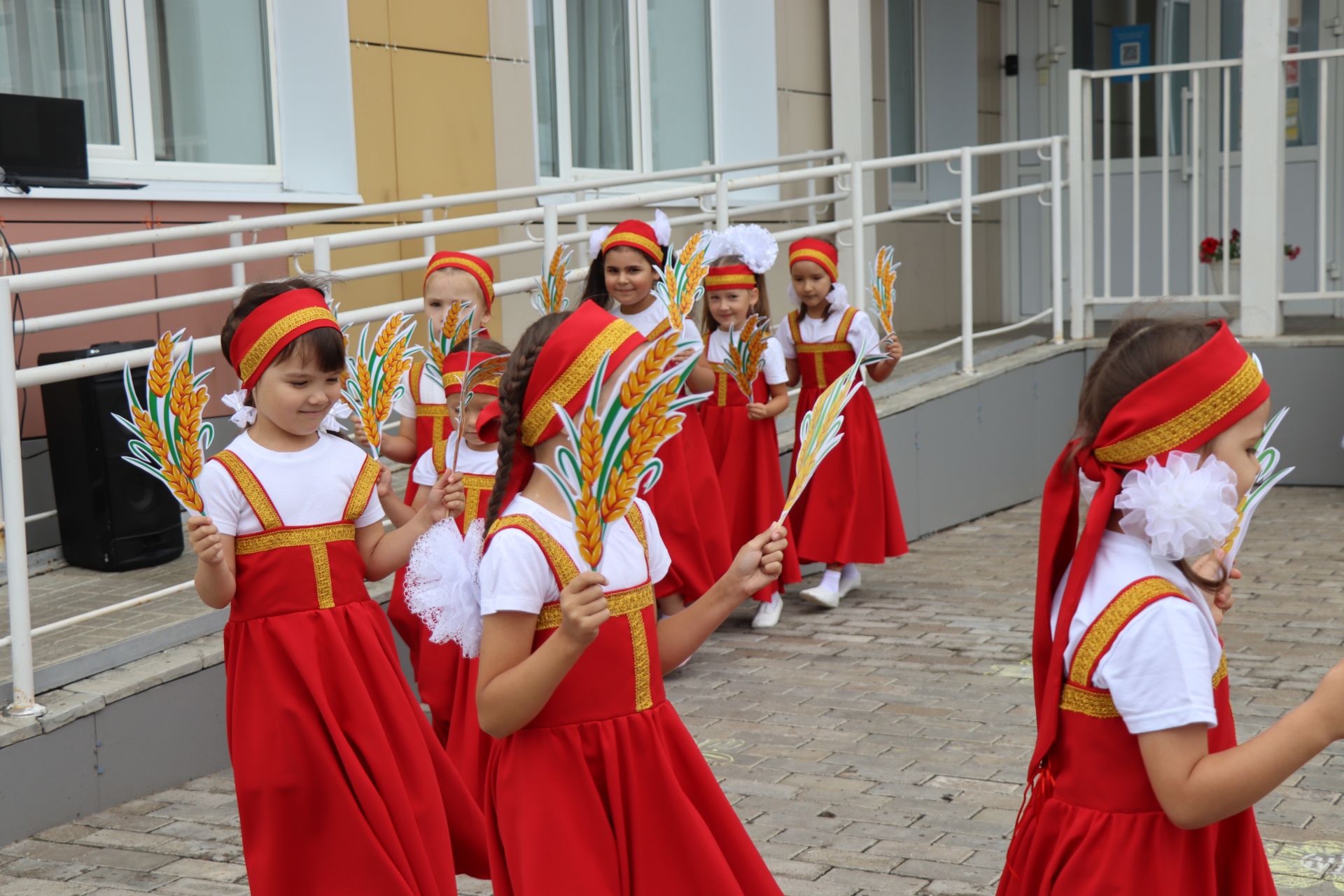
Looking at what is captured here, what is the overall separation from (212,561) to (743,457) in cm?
338

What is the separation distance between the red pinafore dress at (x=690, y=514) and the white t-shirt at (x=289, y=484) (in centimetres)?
227

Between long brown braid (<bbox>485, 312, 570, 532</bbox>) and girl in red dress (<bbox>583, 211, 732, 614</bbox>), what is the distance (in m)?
2.82

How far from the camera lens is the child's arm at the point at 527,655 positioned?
205 centimetres

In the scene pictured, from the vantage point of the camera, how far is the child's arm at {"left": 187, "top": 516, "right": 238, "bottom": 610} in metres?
2.96

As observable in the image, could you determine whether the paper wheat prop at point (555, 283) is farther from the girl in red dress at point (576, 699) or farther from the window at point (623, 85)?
the window at point (623, 85)

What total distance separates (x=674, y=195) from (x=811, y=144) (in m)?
4.14

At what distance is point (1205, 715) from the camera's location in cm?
179

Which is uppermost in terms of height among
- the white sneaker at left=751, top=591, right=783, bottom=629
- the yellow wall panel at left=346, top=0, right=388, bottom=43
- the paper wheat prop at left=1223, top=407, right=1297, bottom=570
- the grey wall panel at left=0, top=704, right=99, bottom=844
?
the yellow wall panel at left=346, top=0, right=388, bottom=43

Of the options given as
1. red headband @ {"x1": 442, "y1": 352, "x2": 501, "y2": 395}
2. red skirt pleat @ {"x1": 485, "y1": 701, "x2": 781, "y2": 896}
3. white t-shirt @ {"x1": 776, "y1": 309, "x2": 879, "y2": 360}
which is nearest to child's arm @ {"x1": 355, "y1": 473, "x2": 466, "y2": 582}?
red headband @ {"x1": 442, "y1": 352, "x2": 501, "y2": 395}

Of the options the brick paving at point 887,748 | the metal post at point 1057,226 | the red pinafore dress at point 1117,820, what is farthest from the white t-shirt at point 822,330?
the red pinafore dress at point 1117,820

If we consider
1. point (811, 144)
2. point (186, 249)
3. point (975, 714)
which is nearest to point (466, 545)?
point (975, 714)

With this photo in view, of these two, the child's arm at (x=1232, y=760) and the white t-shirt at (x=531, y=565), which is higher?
the white t-shirt at (x=531, y=565)

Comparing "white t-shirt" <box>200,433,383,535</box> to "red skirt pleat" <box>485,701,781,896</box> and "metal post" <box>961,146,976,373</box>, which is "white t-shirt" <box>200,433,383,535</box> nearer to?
"red skirt pleat" <box>485,701,781,896</box>

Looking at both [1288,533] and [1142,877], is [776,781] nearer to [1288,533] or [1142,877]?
[1142,877]
